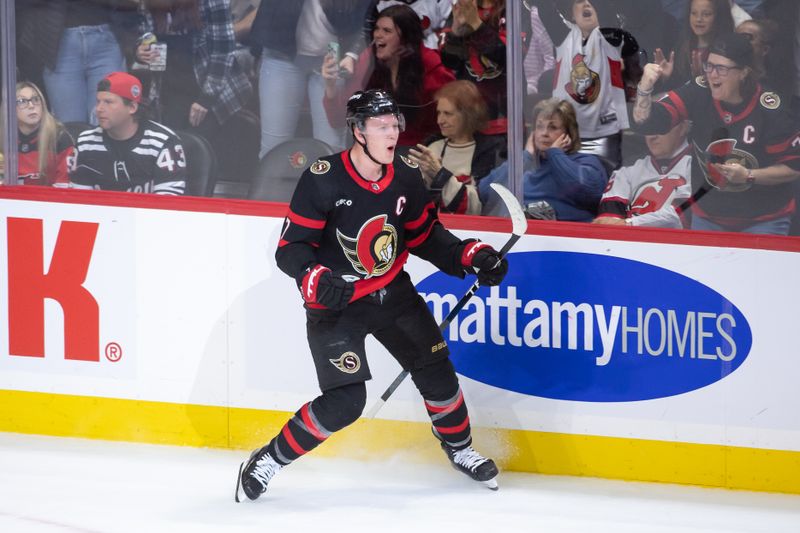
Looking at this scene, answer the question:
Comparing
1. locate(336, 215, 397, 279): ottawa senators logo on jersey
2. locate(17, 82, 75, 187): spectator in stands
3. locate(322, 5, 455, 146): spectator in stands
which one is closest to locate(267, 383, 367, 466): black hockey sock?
locate(336, 215, 397, 279): ottawa senators logo on jersey

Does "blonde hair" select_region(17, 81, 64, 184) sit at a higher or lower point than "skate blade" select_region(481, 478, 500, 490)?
higher

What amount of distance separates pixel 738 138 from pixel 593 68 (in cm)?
48

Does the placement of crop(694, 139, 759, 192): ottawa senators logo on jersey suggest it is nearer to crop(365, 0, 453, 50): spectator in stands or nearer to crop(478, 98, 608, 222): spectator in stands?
crop(478, 98, 608, 222): spectator in stands

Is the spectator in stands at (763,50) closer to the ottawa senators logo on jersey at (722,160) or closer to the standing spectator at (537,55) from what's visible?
the ottawa senators logo on jersey at (722,160)

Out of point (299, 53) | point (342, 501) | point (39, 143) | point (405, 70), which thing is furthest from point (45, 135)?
point (342, 501)

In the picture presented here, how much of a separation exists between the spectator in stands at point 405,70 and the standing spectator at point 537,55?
25 centimetres

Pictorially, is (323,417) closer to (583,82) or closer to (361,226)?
(361,226)

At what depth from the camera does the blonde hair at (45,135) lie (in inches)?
182

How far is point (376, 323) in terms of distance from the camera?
153 inches

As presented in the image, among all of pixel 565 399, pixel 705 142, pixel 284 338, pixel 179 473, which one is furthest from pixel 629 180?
pixel 179 473

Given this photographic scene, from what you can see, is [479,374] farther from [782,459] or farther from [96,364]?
[96,364]

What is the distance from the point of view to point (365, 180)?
12.4 feet

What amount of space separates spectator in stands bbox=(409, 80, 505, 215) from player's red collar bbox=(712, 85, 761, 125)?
0.67 m

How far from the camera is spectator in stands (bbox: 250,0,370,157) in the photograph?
4.27 metres
